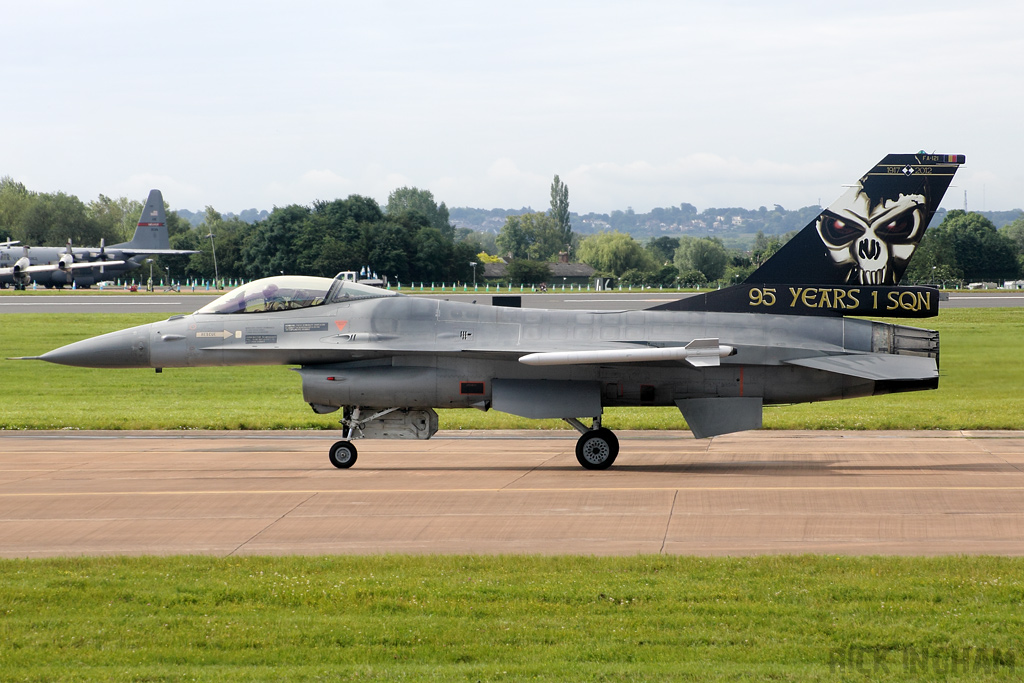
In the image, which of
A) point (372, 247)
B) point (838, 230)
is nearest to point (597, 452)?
point (838, 230)

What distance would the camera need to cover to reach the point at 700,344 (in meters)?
14.5

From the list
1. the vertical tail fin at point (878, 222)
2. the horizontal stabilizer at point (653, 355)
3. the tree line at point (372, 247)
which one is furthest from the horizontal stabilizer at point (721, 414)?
the tree line at point (372, 247)

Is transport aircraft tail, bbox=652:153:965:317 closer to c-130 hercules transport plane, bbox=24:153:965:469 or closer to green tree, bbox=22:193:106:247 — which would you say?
c-130 hercules transport plane, bbox=24:153:965:469

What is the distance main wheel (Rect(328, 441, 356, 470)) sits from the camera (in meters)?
16.1

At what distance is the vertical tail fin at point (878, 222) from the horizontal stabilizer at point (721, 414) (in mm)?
2169

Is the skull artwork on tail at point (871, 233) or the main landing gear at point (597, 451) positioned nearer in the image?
the main landing gear at point (597, 451)

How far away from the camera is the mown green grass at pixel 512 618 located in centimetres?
685

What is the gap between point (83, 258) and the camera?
95812 mm

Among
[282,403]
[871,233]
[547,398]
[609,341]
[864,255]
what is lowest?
[282,403]

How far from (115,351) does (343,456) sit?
13.6 feet

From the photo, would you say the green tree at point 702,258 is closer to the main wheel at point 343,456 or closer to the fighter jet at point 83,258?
the fighter jet at point 83,258

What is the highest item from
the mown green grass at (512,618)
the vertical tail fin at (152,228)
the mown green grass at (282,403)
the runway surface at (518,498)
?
the vertical tail fin at (152,228)

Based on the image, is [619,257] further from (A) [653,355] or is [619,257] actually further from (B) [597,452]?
(A) [653,355]

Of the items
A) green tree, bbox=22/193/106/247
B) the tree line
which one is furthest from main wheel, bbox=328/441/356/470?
green tree, bbox=22/193/106/247
